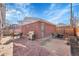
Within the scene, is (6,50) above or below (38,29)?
below

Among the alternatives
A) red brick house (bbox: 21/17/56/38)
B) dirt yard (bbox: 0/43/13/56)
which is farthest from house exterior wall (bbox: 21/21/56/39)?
dirt yard (bbox: 0/43/13/56)

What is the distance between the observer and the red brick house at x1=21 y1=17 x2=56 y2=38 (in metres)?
1.54

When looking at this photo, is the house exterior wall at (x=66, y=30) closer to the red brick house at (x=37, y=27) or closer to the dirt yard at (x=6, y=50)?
the red brick house at (x=37, y=27)

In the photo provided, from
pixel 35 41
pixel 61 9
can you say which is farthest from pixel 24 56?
pixel 61 9

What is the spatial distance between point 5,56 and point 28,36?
32 centimetres

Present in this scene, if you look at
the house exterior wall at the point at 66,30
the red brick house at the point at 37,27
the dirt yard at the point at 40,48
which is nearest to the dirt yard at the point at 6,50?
the dirt yard at the point at 40,48

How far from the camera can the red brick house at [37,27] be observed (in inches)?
60.4

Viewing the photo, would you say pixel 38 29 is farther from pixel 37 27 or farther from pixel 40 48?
pixel 40 48

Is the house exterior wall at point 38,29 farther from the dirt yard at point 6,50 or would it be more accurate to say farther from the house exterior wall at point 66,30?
the dirt yard at point 6,50

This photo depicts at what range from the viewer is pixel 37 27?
1.56 m

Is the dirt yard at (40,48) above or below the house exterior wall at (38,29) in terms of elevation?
below

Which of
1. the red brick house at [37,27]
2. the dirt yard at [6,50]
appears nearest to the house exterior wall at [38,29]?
the red brick house at [37,27]

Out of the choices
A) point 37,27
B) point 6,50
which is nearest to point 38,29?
point 37,27

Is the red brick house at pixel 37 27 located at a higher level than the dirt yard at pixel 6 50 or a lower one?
higher
